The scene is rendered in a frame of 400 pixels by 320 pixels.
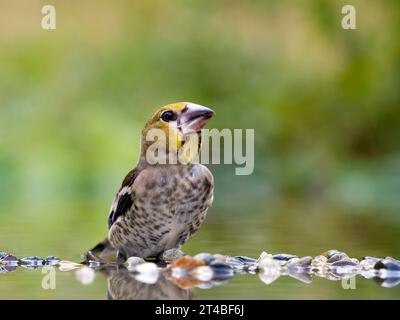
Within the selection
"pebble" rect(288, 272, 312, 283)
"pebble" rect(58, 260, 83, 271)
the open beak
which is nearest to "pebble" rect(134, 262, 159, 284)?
"pebble" rect(58, 260, 83, 271)

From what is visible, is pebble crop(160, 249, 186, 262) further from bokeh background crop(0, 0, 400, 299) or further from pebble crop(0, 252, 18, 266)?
bokeh background crop(0, 0, 400, 299)

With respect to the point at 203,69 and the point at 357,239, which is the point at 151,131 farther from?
the point at 203,69

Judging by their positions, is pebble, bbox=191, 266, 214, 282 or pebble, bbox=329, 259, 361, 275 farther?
pebble, bbox=329, 259, 361, 275

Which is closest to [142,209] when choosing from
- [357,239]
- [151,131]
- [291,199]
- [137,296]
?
[151,131]

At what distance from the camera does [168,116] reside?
5684 millimetres

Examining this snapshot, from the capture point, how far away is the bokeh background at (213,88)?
12570 millimetres

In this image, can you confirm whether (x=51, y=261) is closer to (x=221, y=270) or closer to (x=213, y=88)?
(x=221, y=270)

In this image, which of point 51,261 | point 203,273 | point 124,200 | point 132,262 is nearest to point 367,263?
point 203,273

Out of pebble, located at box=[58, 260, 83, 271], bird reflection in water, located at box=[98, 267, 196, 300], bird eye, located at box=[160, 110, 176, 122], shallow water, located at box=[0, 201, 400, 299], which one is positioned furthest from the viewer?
bird eye, located at box=[160, 110, 176, 122]

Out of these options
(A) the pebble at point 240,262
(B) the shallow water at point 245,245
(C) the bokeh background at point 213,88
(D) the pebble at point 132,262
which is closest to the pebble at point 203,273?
(B) the shallow water at point 245,245

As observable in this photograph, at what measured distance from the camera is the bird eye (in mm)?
5660

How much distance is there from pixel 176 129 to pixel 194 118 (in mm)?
131

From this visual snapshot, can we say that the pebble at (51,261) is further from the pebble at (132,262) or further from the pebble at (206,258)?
the pebble at (206,258)

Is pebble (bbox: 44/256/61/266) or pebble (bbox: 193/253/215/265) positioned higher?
pebble (bbox: 44/256/61/266)
